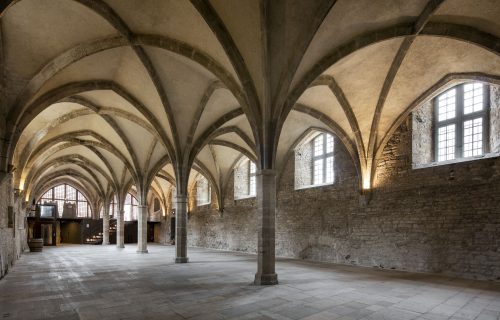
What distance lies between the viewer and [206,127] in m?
Result: 12.7

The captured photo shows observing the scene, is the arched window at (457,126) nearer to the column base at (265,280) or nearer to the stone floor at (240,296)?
the stone floor at (240,296)

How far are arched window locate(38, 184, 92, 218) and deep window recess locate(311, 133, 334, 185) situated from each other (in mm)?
27818

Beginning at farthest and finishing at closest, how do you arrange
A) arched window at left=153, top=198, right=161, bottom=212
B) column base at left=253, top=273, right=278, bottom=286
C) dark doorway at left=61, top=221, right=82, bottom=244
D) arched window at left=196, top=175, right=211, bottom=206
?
dark doorway at left=61, top=221, right=82, bottom=244
arched window at left=153, top=198, right=161, bottom=212
arched window at left=196, top=175, right=211, bottom=206
column base at left=253, top=273, right=278, bottom=286

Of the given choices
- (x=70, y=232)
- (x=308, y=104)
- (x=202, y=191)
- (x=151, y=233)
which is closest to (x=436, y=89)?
(x=308, y=104)

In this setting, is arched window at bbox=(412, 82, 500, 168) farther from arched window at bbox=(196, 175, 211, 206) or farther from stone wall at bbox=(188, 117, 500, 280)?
arched window at bbox=(196, 175, 211, 206)

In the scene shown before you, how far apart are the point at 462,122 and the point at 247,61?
663cm

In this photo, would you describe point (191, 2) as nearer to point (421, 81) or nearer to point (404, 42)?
point (404, 42)

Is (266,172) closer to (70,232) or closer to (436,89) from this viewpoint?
(436,89)

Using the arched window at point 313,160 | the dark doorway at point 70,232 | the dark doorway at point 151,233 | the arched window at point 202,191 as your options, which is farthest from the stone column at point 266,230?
the dark doorway at point 70,232

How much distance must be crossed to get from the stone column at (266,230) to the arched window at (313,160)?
6631 mm

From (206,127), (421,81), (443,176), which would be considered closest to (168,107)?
(206,127)

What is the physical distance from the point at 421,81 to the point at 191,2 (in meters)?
6.93

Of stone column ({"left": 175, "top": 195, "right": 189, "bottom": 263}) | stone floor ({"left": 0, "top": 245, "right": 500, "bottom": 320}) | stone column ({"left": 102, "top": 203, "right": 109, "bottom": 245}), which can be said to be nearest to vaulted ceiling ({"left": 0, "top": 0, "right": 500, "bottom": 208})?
stone column ({"left": 175, "top": 195, "right": 189, "bottom": 263})

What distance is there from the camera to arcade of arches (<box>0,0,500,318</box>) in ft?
24.5
